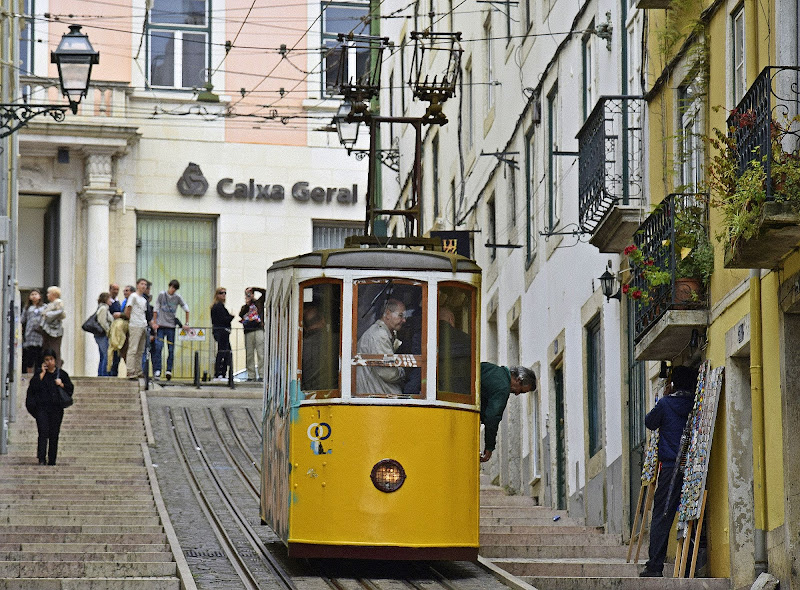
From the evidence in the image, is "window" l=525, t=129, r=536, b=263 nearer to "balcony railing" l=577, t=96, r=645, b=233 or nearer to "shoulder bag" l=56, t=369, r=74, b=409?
"balcony railing" l=577, t=96, r=645, b=233

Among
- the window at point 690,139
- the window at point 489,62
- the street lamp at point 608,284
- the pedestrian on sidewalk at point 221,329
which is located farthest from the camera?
the pedestrian on sidewalk at point 221,329

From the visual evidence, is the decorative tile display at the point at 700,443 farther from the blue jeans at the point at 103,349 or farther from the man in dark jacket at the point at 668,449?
the blue jeans at the point at 103,349

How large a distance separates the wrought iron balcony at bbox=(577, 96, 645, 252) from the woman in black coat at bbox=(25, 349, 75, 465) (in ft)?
25.5

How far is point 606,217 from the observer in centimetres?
1728

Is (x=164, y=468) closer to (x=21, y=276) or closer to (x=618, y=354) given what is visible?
(x=618, y=354)

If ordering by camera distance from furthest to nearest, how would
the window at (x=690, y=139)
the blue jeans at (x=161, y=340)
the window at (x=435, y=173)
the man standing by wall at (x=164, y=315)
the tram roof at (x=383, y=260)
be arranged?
the window at (x=435, y=173) < the blue jeans at (x=161, y=340) < the man standing by wall at (x=164, y=315) < the window at (x=690, y=139) < the tram roof at (x=383, y=260)

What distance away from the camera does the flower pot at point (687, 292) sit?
15.0m

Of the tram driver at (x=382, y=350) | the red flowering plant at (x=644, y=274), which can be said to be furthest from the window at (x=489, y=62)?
the tram driver at (x=382, y=350)

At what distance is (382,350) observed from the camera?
14.4m

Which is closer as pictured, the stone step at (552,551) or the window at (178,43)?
the stone step at (552,551)

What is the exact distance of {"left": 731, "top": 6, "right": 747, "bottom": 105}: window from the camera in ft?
46.5

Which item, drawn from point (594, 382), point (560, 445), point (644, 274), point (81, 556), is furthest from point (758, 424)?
point (560, 445)

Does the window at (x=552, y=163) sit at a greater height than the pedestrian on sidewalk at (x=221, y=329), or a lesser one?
greater

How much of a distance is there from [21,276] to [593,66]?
24313 millimetres
